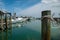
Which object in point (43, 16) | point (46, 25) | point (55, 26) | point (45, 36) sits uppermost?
point (43, 16)

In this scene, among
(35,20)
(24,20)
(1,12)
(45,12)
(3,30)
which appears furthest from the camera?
(35,20)

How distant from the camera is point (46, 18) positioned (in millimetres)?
3787

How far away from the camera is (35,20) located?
6400 centimetres

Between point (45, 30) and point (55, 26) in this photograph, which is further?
point (55, 26)

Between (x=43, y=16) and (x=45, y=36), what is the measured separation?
1.72ft

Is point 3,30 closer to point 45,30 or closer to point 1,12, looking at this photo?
point 1,12

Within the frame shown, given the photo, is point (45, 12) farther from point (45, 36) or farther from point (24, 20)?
point (24, 20)

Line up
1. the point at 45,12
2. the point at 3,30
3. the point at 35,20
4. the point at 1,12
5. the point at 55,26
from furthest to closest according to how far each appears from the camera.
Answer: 1. the point at 35,20
2. the point at 55,26
3. the point at 3,30
4. the point at 1,12
5. the point at 45,12

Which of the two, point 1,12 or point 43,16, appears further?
point 1,12

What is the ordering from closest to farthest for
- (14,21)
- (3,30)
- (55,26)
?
(3,30) < (55,26) < (14,21)

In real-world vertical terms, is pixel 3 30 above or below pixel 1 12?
below

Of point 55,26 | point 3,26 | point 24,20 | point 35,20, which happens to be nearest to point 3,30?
point 3,26

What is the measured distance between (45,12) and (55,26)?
3129 cm

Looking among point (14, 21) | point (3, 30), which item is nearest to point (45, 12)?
point (3, 30)
